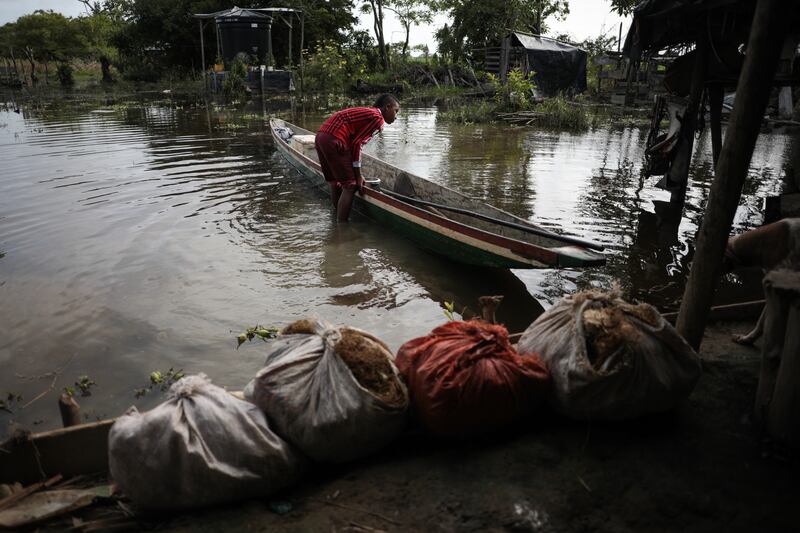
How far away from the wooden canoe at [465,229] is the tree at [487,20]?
21893 millimetres

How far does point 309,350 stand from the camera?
2197 millimetres

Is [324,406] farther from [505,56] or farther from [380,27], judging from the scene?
[380,27]

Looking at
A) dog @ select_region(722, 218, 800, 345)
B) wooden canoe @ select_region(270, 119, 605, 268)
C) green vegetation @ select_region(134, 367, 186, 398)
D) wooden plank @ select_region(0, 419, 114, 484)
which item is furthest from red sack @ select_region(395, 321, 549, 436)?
green vegetation @ select_region(134, 367, 186, 398)

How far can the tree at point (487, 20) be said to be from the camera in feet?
86.3

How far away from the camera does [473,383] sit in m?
2.20

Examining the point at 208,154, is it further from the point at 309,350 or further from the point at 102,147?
the point at 309,350

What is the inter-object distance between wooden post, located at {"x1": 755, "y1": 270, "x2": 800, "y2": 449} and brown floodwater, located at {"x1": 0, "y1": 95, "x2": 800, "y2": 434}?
2.11 meters

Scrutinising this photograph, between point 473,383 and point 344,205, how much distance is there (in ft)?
16.5

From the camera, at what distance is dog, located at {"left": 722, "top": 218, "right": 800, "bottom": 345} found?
234 cm

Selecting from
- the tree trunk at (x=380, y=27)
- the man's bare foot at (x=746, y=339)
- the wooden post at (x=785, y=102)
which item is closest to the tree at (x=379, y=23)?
the tree trunk at (x=380, y=27)

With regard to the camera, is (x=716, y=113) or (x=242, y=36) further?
(x=242, y=36)

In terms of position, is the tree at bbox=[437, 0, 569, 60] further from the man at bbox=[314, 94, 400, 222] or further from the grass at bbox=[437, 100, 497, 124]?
the man at bbox=[314, 94, 400, 222]

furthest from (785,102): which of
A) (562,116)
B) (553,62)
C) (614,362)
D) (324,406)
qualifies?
(324,406)

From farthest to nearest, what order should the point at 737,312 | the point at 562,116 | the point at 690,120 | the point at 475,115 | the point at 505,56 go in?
the point at 505,56
the point at 475,115
the point at 562,116
the point at 690,120
the point at 737,312
